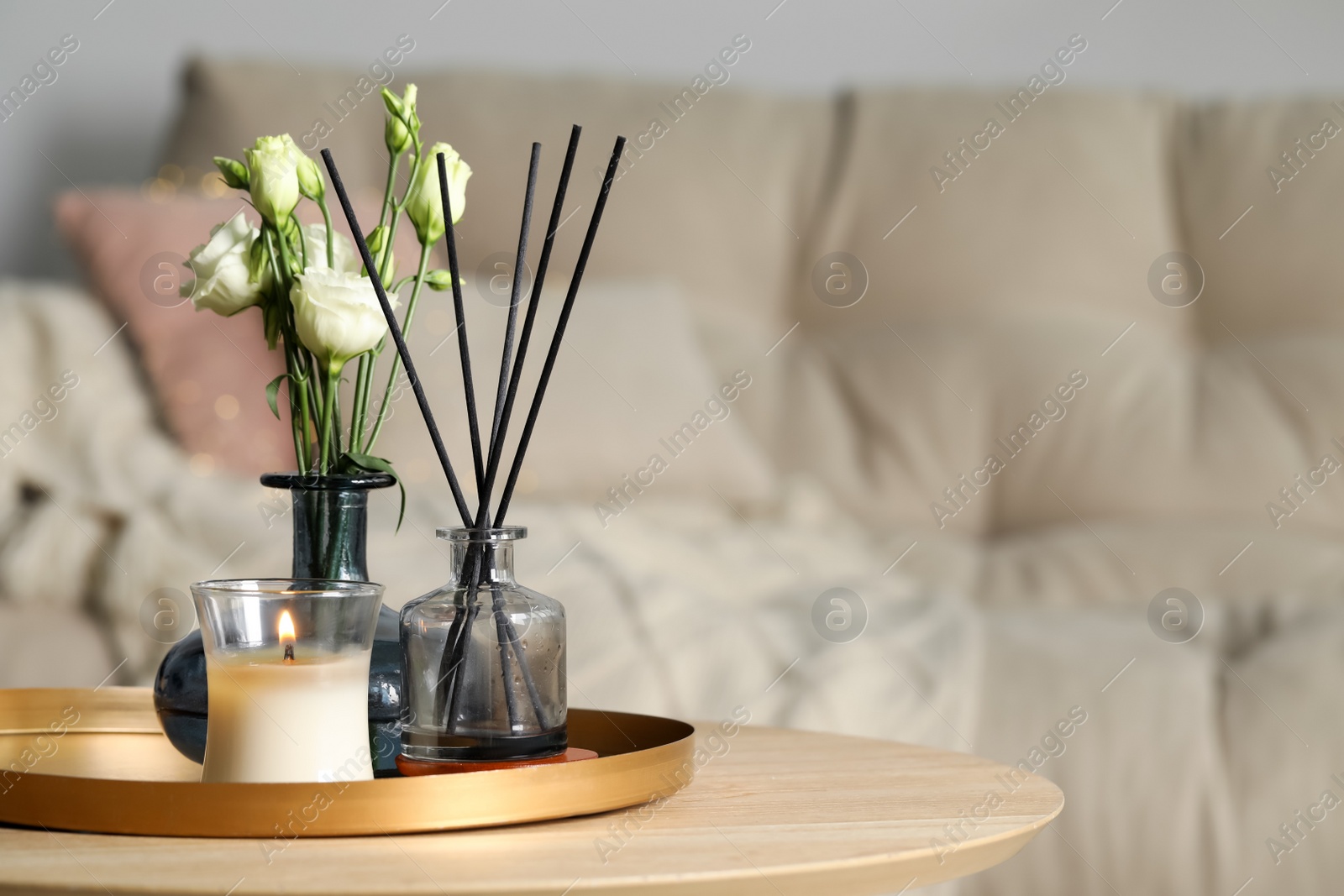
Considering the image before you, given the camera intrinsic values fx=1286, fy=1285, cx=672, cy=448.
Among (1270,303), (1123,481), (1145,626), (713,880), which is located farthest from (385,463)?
(1270,303)

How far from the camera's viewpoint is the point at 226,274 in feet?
2.09

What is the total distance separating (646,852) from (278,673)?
17 centimetres

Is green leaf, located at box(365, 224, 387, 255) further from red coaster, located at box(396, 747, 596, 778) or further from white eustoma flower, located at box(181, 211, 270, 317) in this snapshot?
red coaster, located at box(396, 747, 596, 778)

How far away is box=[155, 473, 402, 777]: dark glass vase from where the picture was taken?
0.61 m

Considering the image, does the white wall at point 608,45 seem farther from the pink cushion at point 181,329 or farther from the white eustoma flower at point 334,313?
the white eustoma flower at point 334,313

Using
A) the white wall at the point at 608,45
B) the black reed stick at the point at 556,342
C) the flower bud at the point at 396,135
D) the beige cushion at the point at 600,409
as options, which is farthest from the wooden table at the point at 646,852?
the white wall at the point at 608,45

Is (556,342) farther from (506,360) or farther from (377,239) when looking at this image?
(377,239)

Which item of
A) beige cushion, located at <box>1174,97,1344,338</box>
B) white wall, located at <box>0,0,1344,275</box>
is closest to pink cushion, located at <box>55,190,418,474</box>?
white wall, located at <box>0,0,1344,275</box>

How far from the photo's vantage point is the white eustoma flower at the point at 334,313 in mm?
595

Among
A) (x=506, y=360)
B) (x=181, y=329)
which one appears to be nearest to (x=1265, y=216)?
(x=181, y=329)

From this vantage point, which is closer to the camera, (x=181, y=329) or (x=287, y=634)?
(x=287, y=634)

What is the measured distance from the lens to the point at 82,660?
3.82 feet

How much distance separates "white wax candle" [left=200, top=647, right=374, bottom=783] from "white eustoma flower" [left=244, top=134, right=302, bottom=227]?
22 cm

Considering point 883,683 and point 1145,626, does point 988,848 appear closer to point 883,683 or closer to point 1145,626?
point 883,683
